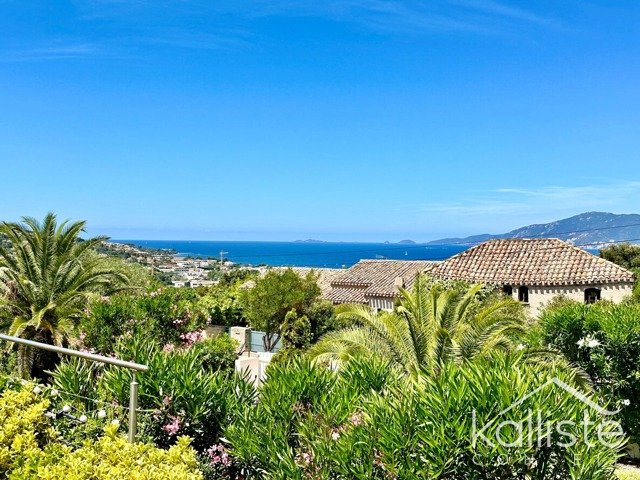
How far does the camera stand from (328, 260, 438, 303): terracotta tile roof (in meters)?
35.5

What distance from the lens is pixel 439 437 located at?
4.28 m

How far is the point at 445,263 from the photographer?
105ft

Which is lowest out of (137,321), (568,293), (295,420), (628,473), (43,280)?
(628,473)

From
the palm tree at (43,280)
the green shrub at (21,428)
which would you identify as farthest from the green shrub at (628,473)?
the palm tree at (43,280)

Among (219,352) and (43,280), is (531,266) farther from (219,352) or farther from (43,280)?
(43,280)

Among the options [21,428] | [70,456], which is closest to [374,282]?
[21,428]

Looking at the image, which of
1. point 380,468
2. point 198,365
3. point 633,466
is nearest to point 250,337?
point 633,466

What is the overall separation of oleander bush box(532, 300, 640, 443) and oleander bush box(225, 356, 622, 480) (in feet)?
20.4

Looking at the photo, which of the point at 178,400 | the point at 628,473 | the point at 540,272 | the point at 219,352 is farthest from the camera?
the point at 540,272

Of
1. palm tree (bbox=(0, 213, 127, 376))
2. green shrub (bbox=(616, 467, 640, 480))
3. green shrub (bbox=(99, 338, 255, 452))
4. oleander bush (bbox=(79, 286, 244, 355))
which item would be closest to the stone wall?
green shrub (bbox=(616, 467, 640, 480))

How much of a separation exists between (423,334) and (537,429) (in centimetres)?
672

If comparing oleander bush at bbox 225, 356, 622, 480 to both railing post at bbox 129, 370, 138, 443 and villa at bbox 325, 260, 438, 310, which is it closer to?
railing post at bbox 129, 370, 138, 443

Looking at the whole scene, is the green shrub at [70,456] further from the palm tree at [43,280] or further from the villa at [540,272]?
the villa at [540,272]

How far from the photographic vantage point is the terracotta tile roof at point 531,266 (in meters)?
29.0
